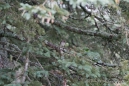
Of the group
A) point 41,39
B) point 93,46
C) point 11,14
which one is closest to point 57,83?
point 41,39

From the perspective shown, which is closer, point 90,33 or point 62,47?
point 62,47

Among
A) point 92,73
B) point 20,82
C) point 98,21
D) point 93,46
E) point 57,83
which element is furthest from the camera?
point 93,46

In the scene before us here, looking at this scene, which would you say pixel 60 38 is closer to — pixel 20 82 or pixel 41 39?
pixel 41 39

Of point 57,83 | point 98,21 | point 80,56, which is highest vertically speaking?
point 98,21

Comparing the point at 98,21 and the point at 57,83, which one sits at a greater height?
the point at 98,21

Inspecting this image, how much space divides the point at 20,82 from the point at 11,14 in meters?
0.48

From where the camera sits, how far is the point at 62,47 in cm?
240

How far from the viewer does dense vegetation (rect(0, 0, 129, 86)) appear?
74.7 inches

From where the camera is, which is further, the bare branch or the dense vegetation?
the bare branch

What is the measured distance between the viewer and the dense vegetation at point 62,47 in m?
1.90

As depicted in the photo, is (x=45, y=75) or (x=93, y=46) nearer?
(x=45, y=75)

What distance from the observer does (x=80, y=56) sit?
6.73 ft

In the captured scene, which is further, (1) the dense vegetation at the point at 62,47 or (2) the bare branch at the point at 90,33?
(2) the bare branch at the point at 90,33

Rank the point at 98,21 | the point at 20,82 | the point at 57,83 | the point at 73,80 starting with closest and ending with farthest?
the point at 20,82 < the point at 73,80 < the point at 57,83 < the point at 98,21
